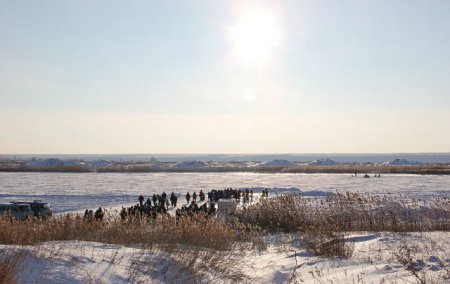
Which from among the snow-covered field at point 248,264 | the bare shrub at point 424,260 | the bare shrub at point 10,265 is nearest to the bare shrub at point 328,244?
the snow-covered field at point 248,264

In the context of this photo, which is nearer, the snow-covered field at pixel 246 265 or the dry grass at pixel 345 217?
the snow-covered field at pixel 246 265

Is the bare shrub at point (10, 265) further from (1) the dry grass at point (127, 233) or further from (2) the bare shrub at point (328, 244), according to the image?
(2) the bare shrub at point (328, 244)

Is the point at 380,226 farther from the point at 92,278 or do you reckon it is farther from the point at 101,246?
the point at 92,278

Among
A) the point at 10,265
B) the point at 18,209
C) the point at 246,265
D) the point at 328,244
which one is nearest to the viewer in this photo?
the point at 10,265

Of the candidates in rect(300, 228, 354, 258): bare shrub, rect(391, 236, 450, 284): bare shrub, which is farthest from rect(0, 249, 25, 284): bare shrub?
rect(300, 228, 354, 258): bare shrub

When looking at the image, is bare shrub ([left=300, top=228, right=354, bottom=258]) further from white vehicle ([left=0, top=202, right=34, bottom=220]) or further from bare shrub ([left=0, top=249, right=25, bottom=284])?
white vehicle ([left=0, top=202, right=34, bottom=220])

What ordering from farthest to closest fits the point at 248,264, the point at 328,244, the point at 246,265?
the point at 328,244
the point at 248,264
the point at 246,265

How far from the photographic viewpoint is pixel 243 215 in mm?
16578

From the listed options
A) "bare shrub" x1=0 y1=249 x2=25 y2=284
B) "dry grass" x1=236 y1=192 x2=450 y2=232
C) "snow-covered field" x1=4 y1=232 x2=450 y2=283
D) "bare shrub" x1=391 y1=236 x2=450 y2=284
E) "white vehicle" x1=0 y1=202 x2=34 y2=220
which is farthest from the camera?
"white vehicle" x1=0 y1=202 x2=34 y2=220

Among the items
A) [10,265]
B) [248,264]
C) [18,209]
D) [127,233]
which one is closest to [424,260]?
[248,264]

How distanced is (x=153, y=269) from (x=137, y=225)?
3.81 metres

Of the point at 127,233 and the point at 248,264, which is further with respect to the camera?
the point at 127,233

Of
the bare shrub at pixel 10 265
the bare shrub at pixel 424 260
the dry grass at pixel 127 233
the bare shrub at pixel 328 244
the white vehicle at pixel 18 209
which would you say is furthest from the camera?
the white vehicle at pixel 18 209

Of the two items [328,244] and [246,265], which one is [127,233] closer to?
[246,265]
